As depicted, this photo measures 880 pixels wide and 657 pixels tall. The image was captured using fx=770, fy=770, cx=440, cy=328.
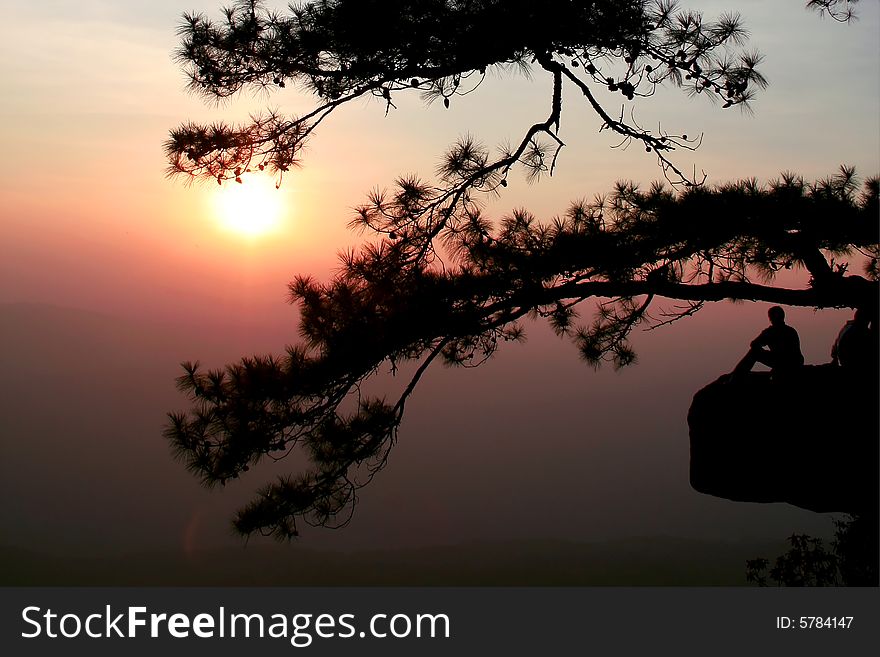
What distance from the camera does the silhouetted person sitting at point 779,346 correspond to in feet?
12.0

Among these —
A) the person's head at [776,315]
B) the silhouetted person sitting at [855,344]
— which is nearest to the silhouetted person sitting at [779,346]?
the person's head at [776,315]

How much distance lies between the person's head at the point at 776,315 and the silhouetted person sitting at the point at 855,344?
0.33m

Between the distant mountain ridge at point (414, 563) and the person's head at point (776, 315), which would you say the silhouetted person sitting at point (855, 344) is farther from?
the distant mountain ridge at point (414, 563)

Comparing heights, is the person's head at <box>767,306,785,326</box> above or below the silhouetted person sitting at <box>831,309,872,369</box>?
above

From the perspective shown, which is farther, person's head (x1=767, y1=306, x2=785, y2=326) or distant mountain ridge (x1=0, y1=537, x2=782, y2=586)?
distant mountain ridge (x1=0, y1=537, x2=782, y2=586)

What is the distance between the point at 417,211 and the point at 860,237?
219 centimetres

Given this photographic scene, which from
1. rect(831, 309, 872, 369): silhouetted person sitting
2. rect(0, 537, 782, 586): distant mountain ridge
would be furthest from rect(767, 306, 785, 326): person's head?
rect(0, 537, 782, 586): distant mountain ridge

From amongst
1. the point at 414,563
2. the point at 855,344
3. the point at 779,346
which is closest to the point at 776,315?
the point at 779,346

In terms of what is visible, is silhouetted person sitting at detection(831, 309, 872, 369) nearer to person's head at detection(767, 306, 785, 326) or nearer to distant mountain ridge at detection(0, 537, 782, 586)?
person's head at detection(767, 306, 785, 326)

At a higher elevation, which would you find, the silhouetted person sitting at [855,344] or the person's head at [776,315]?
the person's head at [776,315]

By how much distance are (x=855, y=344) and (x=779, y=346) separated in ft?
1.18

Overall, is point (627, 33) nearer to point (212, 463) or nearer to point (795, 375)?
point (795, 375)

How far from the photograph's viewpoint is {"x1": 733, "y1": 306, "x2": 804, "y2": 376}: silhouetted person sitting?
3662mm

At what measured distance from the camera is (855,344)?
3.66m
